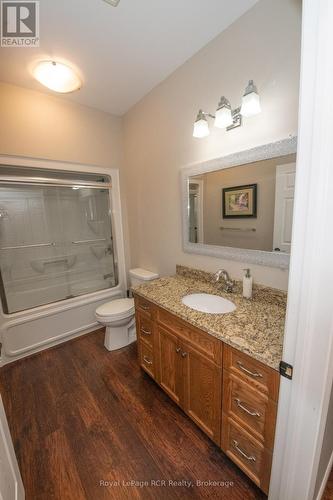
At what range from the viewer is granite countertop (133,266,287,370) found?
92cm

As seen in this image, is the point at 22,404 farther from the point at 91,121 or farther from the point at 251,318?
the point at 91,121

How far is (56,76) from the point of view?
1.68m

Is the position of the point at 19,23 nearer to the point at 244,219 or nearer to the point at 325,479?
the point at 244,219

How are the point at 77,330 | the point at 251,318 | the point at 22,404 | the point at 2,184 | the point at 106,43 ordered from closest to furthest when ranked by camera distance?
the point at 251,318 → the point at 106,43 → the point at 22,404 → the point at 2,184 → the point at 77,330

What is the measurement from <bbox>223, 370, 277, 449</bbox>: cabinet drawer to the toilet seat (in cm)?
127

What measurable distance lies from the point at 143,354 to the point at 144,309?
45 centimetres

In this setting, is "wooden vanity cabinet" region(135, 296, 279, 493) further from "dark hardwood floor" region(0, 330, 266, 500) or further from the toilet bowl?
the toilet bowl

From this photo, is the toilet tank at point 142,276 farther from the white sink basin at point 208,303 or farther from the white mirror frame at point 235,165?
the white sink basin at point 208,303

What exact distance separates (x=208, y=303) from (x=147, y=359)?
0.75m

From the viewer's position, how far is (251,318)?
1.16 meters

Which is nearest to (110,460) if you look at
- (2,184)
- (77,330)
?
(77,330)

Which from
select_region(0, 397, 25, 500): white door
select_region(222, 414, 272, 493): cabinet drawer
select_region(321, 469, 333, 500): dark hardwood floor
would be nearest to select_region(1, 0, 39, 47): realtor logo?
select_region(0, 397, 25, 500): white door

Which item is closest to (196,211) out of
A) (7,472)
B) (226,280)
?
(226,280)

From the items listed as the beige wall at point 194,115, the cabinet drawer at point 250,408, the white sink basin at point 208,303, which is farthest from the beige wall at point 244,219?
the cabinet drawer at point 250,408
